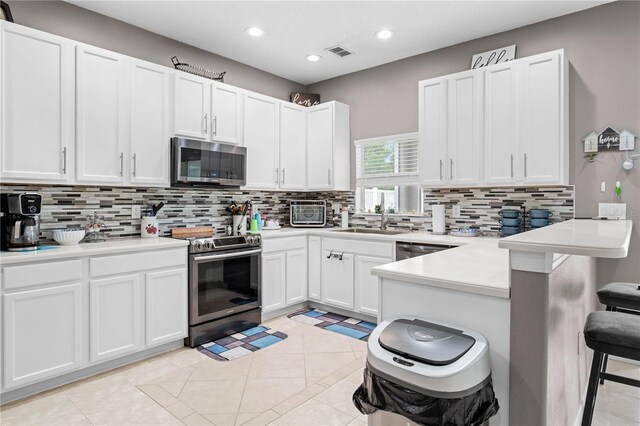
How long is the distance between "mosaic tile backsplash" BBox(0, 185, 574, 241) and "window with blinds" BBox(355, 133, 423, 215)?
0.14 m

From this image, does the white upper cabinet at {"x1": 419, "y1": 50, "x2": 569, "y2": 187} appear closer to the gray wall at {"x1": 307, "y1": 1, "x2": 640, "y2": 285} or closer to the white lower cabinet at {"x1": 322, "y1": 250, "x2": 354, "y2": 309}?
the gray wall at {"x1": 307, "y1": 1, "x2": 640, "y2": 285}

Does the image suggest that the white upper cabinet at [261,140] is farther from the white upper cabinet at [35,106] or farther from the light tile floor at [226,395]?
the light tile floor at [226,395]

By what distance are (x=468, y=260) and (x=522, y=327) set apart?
69 centimetres

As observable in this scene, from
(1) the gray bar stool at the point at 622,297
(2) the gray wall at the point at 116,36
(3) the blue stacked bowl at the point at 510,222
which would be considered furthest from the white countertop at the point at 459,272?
(2) the gray wall at the point at 116,36

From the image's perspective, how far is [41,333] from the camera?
2.36 metres

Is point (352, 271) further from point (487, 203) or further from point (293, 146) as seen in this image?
point (293, 146)

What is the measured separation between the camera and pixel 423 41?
Answer: 3740 mm

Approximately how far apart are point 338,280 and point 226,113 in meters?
2.07

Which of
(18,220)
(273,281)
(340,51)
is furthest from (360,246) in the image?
(18,220)

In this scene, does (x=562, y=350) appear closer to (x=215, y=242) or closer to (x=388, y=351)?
(x=388, y=351)

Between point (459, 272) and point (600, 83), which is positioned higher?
point (600, 83)

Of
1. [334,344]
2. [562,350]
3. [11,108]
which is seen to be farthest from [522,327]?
[11,108]

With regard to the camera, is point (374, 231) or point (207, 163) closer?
point (207, 163)

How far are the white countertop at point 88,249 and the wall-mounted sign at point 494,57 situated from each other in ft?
10.6
